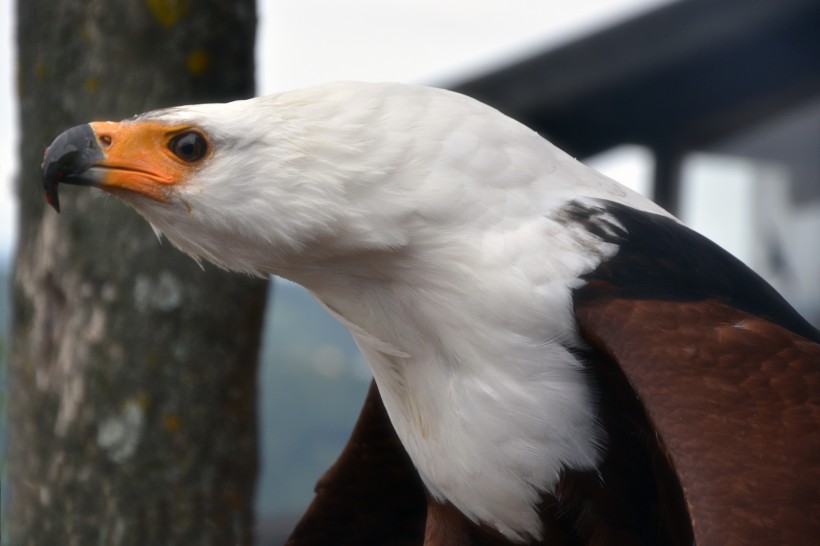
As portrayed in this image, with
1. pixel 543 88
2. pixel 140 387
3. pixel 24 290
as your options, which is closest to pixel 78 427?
pixel 140 387

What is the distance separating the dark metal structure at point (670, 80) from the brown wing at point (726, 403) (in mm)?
5144

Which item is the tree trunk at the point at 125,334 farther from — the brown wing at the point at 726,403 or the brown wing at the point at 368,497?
the brown wing at the point at 726,403

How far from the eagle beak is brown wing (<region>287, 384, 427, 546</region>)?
3.61ft

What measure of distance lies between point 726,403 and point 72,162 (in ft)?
5.21

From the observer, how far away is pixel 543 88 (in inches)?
315

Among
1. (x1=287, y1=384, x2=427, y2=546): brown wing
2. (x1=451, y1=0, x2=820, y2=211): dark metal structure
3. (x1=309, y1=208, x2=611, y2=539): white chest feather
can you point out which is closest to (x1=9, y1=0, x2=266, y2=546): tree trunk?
(x1=287, y1=384, x2=427, y2=546): brown wing

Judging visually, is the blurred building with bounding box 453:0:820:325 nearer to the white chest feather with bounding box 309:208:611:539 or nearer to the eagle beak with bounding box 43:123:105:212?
the white chest feather with bounding box 309:208:611:539

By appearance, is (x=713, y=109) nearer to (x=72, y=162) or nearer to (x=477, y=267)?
(x=477, y=267)

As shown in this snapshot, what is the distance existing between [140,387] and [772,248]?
599 centimetres

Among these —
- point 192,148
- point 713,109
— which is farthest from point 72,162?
point 713,109

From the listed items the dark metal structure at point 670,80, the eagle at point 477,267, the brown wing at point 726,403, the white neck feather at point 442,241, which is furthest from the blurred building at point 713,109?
the brown wing at point 726,403

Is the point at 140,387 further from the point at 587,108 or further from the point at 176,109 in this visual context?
the point at 587,108

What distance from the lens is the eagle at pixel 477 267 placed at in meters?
2.75

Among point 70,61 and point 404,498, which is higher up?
point 70,61
